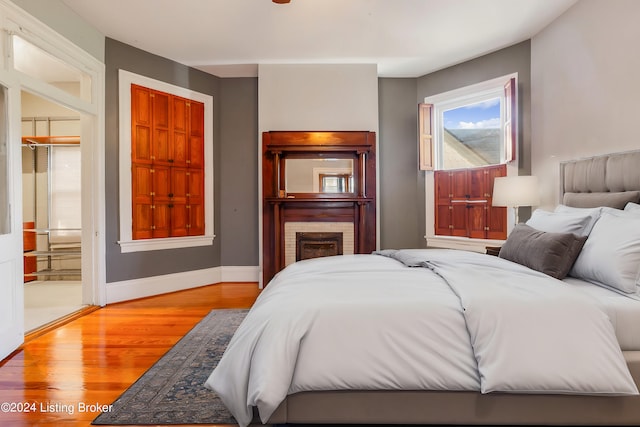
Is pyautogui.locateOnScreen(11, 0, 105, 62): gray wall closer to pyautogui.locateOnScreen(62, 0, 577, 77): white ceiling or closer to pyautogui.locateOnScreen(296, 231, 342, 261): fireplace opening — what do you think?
pyautogui.locateOnScreen(62, 0, 577, 77): white ceiling

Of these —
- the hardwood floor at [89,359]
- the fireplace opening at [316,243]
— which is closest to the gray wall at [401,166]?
the fireplace opening at [316,243]

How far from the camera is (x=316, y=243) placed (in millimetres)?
5078

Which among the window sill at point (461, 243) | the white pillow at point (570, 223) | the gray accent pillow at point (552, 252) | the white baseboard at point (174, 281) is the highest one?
the white pillow at point (570, 223)

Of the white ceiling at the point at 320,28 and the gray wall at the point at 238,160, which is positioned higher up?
the white ceiling at the point at 320,28

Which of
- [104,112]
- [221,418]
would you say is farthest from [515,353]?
[104,112]

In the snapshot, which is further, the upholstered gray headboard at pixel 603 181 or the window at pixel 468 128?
the window at pixel 468 128

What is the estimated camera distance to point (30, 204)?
5816 millimetres

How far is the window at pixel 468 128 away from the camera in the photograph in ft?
15.2

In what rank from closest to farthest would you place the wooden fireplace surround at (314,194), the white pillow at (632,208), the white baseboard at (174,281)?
the white pillow at (632,208)
the white baseboard at (174,281)
the wooden fireplace surround at (314,194)

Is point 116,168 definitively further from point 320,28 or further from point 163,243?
point 320,28

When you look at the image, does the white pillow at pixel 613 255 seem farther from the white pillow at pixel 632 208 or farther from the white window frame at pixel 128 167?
the white window frame at pixel 128 167

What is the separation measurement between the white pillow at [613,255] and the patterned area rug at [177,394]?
6.51ft

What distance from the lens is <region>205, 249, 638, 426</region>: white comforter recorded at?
1554mm

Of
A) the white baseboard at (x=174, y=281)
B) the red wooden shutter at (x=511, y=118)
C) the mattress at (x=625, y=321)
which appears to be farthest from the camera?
the white baseboard at (x=174, y=281)
